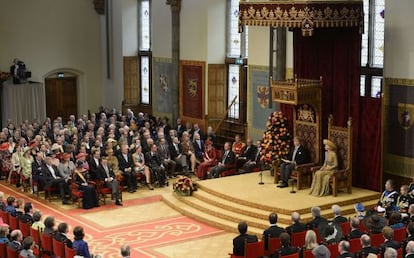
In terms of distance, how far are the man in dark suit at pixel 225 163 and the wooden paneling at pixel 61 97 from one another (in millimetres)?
10482

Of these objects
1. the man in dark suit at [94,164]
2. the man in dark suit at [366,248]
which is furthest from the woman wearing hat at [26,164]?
the man in dark suit at [366,248]

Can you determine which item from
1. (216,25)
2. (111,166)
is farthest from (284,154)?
(216,25)

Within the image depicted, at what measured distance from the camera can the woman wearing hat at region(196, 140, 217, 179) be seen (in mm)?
21078

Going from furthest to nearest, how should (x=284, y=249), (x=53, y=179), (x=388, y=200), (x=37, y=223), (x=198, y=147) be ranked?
1. (x=198, y=147)
2. (x=53, y=179)
3. (x=388, y=200)
4. (x=37, y=223)
5. (x=284, y=249)

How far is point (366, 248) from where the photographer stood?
1126cm

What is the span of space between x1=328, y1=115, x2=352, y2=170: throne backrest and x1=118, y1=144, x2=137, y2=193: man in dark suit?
553cm

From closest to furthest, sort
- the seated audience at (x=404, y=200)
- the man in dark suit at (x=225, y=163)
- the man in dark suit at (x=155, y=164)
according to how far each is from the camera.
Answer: the seated audience at (x=404, y=200)
the man in dark suit at (x=225, y=163)
the man in dark suit at (x=155, y=164)

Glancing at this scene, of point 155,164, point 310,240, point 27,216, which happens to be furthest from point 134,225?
point 310,240

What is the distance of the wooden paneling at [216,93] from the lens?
81.4 ft

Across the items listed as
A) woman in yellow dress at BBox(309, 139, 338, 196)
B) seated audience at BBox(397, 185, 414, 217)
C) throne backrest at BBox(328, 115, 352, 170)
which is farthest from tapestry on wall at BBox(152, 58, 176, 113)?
seated audience at BBox(397, 185, 414, 217)

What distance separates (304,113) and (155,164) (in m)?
4.63

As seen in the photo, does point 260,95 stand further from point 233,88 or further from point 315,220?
point 315,220

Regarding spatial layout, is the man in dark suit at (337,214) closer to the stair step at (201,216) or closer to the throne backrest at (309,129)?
the stair step at (201,216)

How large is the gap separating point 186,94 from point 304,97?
845 cm
